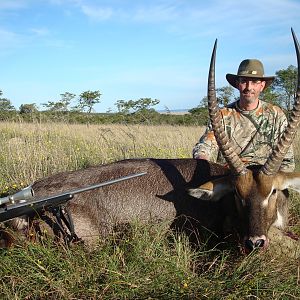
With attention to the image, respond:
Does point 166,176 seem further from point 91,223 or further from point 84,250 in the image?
point 84,250

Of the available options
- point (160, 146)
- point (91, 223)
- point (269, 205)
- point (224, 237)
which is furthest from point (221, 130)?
point (160, 146)

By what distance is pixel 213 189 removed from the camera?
4305 mm

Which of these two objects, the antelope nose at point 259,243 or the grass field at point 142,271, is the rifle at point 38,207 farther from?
the antelope nose at point 259,243

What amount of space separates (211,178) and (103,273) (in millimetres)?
1704

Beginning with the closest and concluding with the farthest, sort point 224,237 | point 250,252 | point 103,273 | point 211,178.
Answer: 1. point 103,273
2. point 250,252
3. point 224,237
4. point 211,178

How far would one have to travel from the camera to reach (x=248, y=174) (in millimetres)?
4035

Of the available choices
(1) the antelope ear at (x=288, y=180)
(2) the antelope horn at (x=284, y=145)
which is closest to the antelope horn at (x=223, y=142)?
(2) the antelope horn at (x=284, y=145)

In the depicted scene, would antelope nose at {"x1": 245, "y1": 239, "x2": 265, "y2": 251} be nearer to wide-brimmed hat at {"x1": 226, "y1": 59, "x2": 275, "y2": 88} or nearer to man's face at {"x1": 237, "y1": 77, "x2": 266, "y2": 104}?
man's face at {"x1": 237, "y1": 77, "x2": 266, "y2": 104}

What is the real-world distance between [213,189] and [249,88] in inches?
70.8

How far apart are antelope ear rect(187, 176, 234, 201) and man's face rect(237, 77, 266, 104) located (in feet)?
5.39

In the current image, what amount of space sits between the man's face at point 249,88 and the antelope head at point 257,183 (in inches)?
62.4

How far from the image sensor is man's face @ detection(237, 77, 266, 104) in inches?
218

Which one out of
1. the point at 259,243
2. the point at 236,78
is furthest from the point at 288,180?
the point at 236,78

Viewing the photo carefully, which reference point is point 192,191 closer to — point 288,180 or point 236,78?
point 288,180
